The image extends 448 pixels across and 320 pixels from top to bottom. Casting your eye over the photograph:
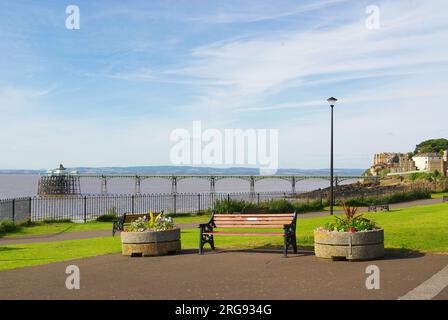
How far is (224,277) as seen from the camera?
920cm

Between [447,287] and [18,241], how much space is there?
14464 mm

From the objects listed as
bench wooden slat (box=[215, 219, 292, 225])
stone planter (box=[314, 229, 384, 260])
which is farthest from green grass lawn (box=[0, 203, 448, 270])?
stone planter (box=[314, 229, 384, 260])

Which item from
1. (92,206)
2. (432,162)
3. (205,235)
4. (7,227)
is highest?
(432,162)

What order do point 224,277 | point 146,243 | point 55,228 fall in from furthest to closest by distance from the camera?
point 55,228 < point 146,243 < point 224,277

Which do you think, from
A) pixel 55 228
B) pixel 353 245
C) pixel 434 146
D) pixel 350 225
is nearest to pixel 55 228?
pixel 55 228

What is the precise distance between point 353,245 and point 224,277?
9.56 ft

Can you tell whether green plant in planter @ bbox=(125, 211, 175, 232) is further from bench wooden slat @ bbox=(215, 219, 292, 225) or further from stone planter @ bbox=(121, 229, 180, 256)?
bench wooden slat @ bbox=(215, 219, 292, 225)

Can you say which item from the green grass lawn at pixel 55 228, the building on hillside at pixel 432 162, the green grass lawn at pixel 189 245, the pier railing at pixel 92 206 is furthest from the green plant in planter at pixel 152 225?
the building on hillside at pixel 432 162

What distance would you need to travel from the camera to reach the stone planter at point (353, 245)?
1052 centimetres

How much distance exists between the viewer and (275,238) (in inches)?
567

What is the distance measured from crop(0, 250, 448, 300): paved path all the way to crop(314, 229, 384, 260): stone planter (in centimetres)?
26

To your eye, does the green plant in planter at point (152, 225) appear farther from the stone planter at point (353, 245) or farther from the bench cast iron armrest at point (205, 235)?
the stone planter at point (353, 245)

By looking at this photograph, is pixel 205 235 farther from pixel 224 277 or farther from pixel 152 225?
pixel 224 277
